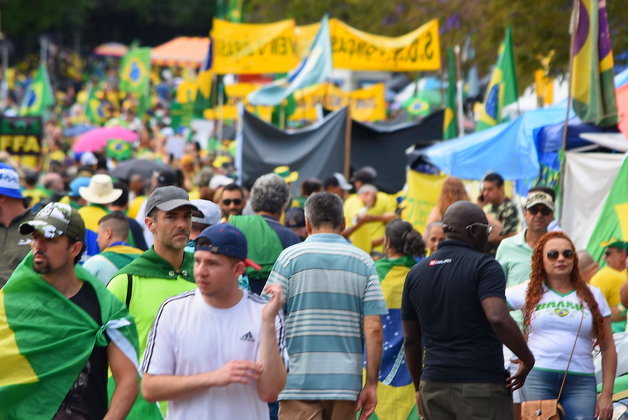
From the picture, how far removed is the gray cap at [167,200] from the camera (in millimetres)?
6186

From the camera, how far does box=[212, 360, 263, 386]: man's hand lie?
4527 millimetres

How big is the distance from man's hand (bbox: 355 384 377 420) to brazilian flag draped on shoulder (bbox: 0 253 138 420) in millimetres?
1767

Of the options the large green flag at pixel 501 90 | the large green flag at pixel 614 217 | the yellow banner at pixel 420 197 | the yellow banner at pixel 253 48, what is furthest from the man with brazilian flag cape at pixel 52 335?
the yellow banner at pixel 253 48

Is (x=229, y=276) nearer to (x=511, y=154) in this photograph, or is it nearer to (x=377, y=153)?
(x=511, y=154)

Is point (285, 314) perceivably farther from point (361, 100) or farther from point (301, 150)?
point (361, 100)

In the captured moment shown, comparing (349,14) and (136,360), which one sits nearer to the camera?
(136,360)

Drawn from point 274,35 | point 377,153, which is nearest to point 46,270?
point 377,153

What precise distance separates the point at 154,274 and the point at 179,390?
158cm

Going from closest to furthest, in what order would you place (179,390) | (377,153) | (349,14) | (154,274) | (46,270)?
1. (179,390)
2. (46,270)
3. (154,274)
4. (377,153)
5. (349,14)

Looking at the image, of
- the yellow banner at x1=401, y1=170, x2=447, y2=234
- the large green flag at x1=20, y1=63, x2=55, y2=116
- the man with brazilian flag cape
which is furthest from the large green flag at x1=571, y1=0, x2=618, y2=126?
the large green flag at x1=20, y1=63, x2=55, y2=116

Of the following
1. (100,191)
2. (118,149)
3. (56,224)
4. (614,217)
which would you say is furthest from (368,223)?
(118,149)

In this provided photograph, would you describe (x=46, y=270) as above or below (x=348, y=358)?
above

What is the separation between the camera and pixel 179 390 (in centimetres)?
461

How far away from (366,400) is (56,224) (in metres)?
2.16
